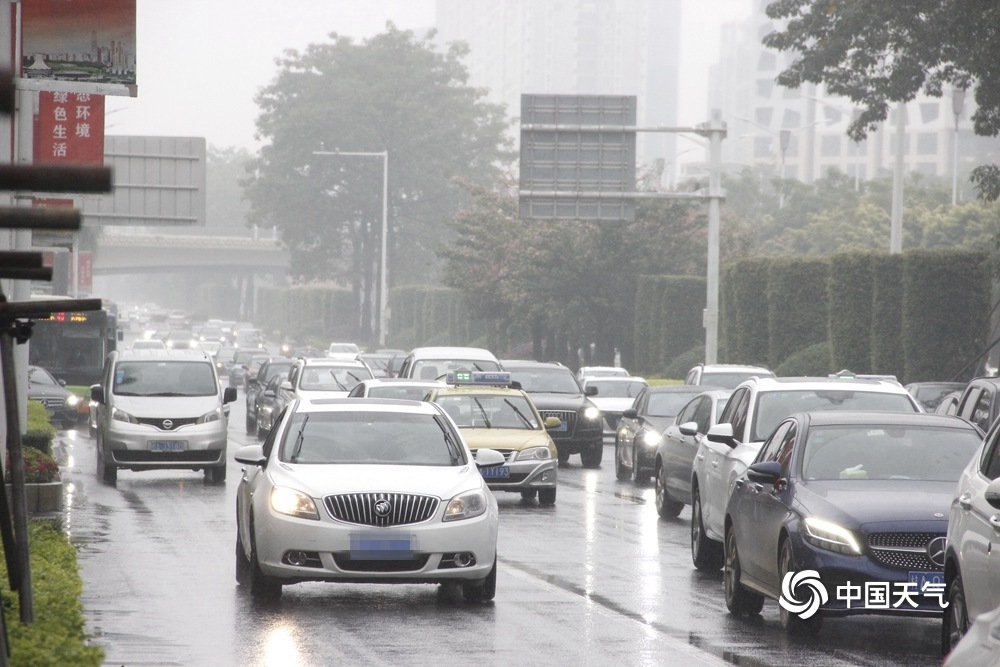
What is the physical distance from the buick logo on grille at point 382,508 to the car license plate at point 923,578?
3.57 meters

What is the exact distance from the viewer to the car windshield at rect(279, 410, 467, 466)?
13.3 metres

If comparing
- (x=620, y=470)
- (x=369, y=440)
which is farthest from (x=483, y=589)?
(x=620, y=470)

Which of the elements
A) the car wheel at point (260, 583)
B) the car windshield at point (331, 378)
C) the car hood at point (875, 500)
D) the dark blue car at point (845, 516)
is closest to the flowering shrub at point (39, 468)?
the car wheel at point (260, 583)

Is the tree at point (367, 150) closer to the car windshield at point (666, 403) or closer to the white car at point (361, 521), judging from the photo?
the car windshield at point (666, 403)

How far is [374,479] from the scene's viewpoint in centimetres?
1248

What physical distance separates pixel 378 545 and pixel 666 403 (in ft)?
49.5

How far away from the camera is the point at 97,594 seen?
41.9 feet

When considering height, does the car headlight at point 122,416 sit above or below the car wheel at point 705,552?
above

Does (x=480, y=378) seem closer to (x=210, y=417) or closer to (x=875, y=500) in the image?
(x=210, y=417)

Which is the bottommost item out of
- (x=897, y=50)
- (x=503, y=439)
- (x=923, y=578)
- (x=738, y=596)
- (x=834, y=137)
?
(x=738, y=596)

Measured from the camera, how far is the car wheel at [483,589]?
40.9ft

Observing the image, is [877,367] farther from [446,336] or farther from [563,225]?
[446,336]

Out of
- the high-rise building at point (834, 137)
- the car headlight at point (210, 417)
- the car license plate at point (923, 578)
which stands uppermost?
the high-rise building at point (834, 137)

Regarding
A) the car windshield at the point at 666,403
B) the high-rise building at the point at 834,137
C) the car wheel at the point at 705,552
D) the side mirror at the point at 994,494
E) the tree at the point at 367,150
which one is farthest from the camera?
the high-rise building at the point at 834,137
